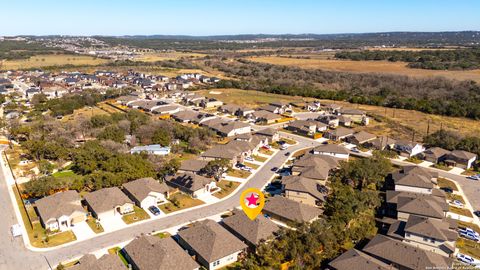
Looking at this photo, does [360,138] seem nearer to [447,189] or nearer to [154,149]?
[447,189]

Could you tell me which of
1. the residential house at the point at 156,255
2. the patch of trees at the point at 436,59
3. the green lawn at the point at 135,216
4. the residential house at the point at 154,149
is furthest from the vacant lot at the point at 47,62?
the residential house at the point at 156,255

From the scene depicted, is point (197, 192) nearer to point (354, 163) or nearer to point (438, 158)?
point (354, 163)

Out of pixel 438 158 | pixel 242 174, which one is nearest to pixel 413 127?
pixel 438 158

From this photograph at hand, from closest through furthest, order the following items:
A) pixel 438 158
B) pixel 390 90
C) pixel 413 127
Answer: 1. pixel 438 158
2. pixel 413 127
3. pixel 390 90

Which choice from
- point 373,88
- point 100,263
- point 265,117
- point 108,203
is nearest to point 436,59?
point 373,88

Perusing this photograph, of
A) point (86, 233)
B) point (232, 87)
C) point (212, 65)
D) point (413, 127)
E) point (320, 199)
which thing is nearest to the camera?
point (86, 233)

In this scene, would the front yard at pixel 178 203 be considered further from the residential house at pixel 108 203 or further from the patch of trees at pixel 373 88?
the patch of trees at pixel 373 88
